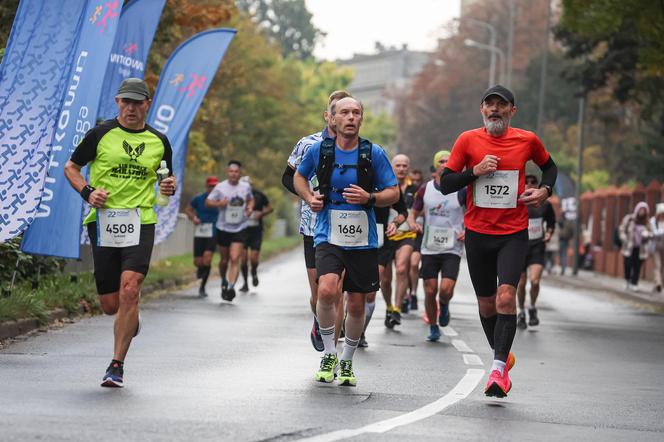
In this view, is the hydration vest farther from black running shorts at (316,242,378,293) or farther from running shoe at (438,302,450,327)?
running shoe at (438,302,450,327)

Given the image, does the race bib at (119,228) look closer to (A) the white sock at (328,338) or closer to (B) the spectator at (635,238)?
(A) the white sock at (328,338)

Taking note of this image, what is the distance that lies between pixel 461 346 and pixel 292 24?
5146 inches

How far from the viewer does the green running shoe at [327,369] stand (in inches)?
427

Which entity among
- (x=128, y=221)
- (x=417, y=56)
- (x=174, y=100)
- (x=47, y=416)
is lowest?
(x=47, y=416)

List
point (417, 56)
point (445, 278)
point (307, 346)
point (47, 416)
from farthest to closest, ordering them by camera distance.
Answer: point (417, 56) → point (445, 278) → point (307, 346) → point (47, 416)

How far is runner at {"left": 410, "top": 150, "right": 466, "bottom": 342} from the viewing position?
52.2 ft

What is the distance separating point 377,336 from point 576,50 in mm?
20387

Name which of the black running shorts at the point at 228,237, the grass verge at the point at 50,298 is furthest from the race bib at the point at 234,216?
the grass verge at the point at 50,298

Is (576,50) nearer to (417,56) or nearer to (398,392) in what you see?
(398,392)

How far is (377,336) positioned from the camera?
52.9 ft

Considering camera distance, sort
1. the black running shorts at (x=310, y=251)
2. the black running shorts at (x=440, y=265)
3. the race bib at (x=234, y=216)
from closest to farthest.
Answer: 1. the black running shorts at (x=310, y=251)
2. the black running shorts at (x=440, y=265)
3. the race bib at (x=234, y=216)

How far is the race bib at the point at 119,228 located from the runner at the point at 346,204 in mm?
1177

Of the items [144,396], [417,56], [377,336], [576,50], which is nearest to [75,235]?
[377,336]

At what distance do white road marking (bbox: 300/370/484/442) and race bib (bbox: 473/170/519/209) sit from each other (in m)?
1.31
